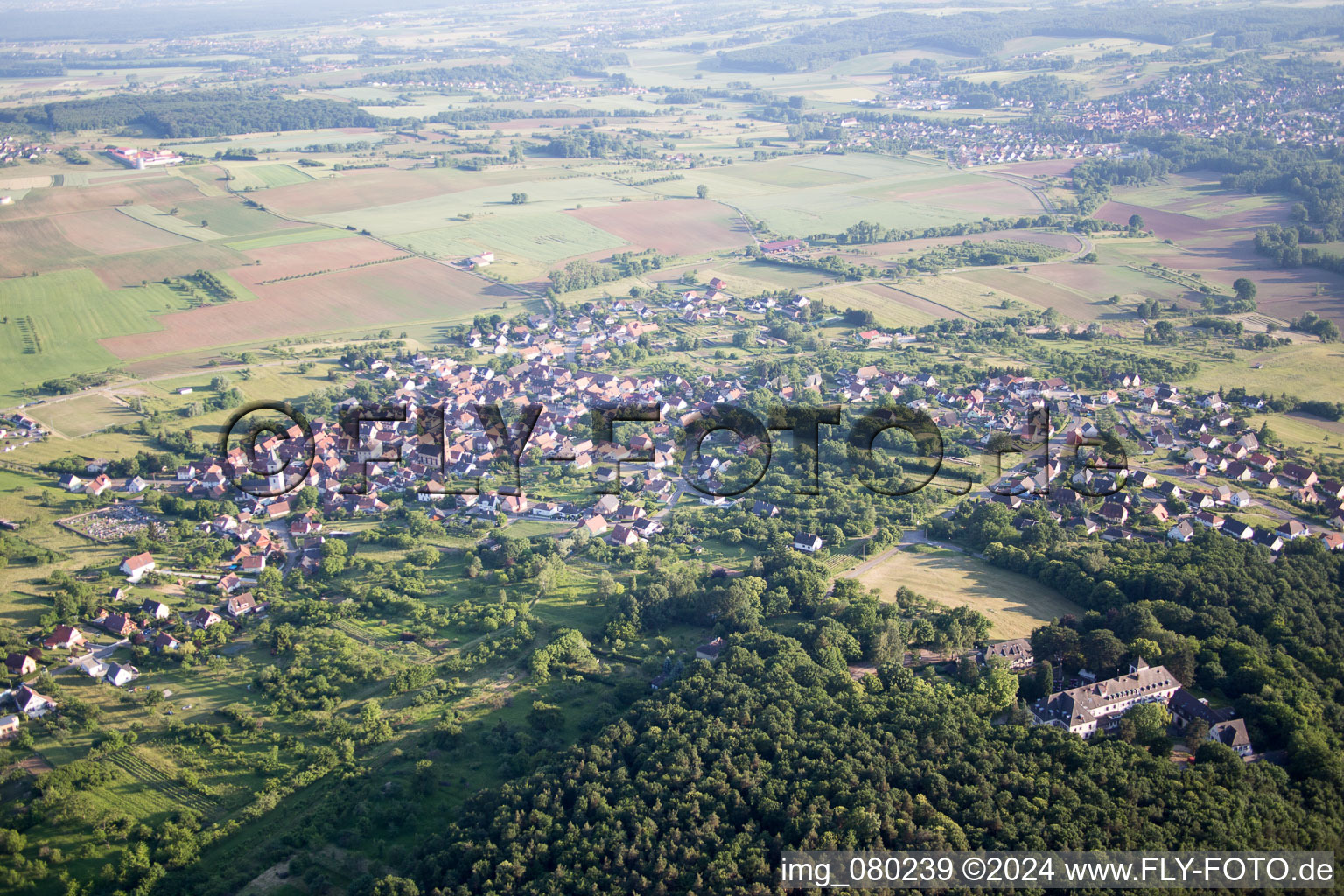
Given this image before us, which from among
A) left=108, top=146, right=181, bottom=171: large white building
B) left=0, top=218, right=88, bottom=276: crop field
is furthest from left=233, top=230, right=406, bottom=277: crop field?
left=108, top=146, right=181, bottom=171: large white building

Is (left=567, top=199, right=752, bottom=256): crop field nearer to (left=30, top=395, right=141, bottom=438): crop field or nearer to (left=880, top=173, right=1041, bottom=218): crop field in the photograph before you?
(left=880, top=173, right=1041, bottom=218): crop field

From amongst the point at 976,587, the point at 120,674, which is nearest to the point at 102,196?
the point at 120,674

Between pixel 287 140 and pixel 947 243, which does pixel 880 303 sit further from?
pixel 287 140

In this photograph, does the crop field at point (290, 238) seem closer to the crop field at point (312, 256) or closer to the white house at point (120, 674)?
the crop field at point (312, 256)

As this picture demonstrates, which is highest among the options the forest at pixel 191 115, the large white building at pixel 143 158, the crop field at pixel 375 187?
the forest at pixel 191 115

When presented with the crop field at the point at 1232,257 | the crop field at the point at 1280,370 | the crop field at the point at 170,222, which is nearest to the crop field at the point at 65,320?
the crop field at the point at 170,222

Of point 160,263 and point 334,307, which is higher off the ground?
point 160,263
